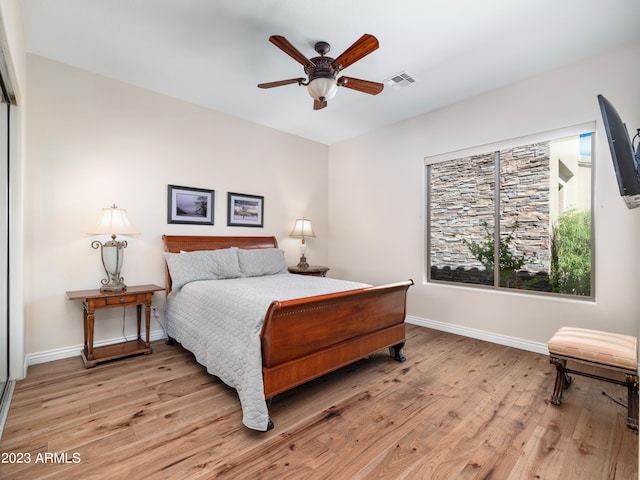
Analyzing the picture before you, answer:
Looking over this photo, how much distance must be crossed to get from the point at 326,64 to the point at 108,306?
2.82 metres

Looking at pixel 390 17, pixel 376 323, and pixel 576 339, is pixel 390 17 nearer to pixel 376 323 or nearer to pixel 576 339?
pixel 376 323

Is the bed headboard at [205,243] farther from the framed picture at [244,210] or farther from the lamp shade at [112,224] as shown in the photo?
the lamp shade at [112,224]

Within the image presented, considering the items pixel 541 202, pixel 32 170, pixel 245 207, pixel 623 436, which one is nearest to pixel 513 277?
pixel 541 202

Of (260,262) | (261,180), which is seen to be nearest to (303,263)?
(260,262)

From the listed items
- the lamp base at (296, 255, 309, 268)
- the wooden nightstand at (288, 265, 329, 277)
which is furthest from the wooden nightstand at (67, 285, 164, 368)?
the lamp base at (296, 255, 309, 268)

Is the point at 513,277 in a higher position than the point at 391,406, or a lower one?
higher

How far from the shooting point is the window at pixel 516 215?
3033 millimetres

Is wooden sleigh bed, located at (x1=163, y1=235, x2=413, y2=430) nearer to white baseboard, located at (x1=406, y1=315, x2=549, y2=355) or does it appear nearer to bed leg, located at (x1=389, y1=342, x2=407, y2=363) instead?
bed leg, located at (x1=389, y1=342, x2=407, y2=363)

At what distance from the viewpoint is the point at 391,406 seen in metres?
2.16

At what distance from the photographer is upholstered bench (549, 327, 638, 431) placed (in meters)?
1.93

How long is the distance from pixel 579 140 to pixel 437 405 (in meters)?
2.86

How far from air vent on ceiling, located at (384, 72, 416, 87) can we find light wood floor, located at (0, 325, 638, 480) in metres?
2.83

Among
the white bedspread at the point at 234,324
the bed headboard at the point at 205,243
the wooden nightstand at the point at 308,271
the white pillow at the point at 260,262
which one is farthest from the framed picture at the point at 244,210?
the white bedspread at the point at 234,324

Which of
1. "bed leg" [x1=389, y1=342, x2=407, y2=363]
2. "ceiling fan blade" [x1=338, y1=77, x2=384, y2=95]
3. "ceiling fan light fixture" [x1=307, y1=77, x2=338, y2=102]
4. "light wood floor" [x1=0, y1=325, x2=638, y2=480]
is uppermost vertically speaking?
"ceiling fan blade" [x1=338, y1=77, x2=384, y2=95]
